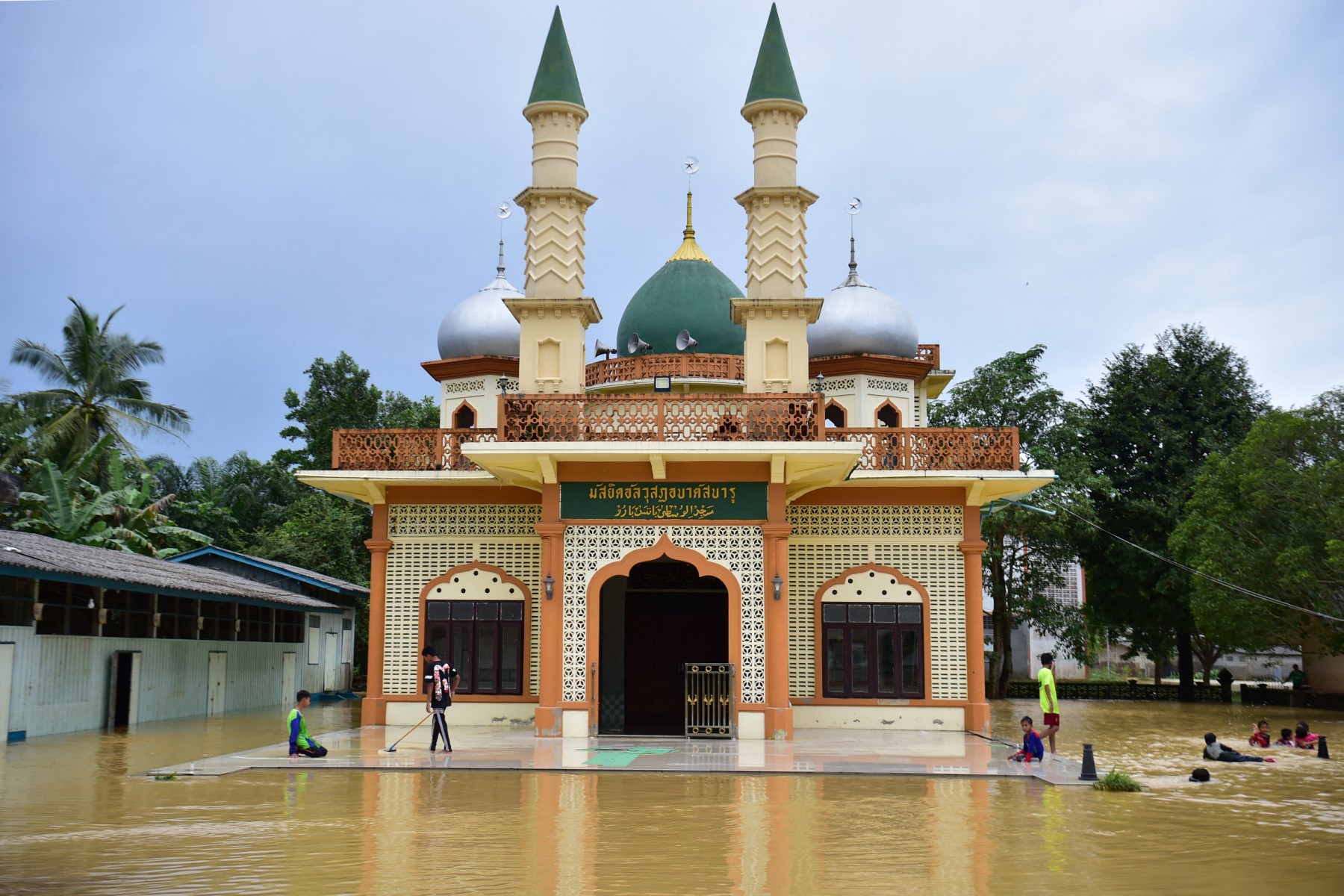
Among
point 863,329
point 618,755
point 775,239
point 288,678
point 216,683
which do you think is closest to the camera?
point 618,755

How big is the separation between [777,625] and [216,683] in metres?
13.3

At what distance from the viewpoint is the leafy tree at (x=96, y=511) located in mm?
25859

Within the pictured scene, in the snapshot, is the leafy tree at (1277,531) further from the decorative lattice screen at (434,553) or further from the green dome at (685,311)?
the decorative lattice screen at (434,553)

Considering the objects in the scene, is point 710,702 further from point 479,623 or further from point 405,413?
point 405,413

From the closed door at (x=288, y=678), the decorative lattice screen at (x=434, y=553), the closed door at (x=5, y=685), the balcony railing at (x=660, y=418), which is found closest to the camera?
the balcony railing at (x=660, y=418)

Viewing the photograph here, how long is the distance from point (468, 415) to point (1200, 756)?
47.9 ft

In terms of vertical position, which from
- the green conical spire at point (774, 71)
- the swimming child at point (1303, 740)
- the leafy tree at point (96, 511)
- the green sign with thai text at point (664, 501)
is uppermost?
the green conical spire at point (774, 71)

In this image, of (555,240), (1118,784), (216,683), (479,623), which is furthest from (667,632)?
(1118,784)

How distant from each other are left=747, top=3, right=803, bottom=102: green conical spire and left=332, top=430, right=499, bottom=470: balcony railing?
7.19 meters

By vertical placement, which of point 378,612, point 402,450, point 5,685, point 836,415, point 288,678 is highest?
point 836,415

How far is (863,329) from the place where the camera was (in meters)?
23.5

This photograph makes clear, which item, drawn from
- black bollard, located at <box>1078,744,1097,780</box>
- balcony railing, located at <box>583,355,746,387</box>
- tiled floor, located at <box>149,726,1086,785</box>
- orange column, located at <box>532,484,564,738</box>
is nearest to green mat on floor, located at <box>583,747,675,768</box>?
tiled floor, located at <box>149,726,1086,785</box>

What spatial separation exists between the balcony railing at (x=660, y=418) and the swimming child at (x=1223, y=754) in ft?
21.9

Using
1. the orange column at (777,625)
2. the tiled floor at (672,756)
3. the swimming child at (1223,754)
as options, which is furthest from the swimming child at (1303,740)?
the orange column at (777,625)
